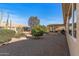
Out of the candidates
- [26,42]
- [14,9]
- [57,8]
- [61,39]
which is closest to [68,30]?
[61,39]

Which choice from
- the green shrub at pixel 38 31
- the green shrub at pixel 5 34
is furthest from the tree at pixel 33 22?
the green shrub at pixel 5 34

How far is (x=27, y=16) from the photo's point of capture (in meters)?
4.34

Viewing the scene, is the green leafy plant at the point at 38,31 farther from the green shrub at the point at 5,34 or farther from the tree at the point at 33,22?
the green shrub at the point at 5,34

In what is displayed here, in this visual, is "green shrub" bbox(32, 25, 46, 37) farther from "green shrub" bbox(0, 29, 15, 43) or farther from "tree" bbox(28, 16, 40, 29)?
"green shrub" bbox(0, 29, 15, 43)

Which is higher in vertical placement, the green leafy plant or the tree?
the tree

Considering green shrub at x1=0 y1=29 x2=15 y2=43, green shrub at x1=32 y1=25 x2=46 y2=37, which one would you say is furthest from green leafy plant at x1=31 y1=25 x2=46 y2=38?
green shrub at x1=0 y1=29 x2=15 y2=43

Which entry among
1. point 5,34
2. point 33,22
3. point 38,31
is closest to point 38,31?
point 38,31

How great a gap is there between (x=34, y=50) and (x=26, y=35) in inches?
16.0

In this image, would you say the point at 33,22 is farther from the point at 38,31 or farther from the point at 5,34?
the point at 5,34

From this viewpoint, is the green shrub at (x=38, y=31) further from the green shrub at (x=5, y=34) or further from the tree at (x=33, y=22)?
the green shrub at (x=5, y=34)

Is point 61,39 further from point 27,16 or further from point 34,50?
point 27,16

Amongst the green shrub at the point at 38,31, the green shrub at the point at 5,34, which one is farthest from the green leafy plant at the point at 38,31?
the green shrub at the point at 5,34

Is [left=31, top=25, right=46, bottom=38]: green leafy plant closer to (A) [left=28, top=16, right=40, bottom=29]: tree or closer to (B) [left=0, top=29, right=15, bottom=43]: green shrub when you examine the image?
(A) [left=28, top=16, right=40, bottom=29]: tree

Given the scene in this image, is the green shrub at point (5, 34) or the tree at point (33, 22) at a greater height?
the tree at point (33, 22)
